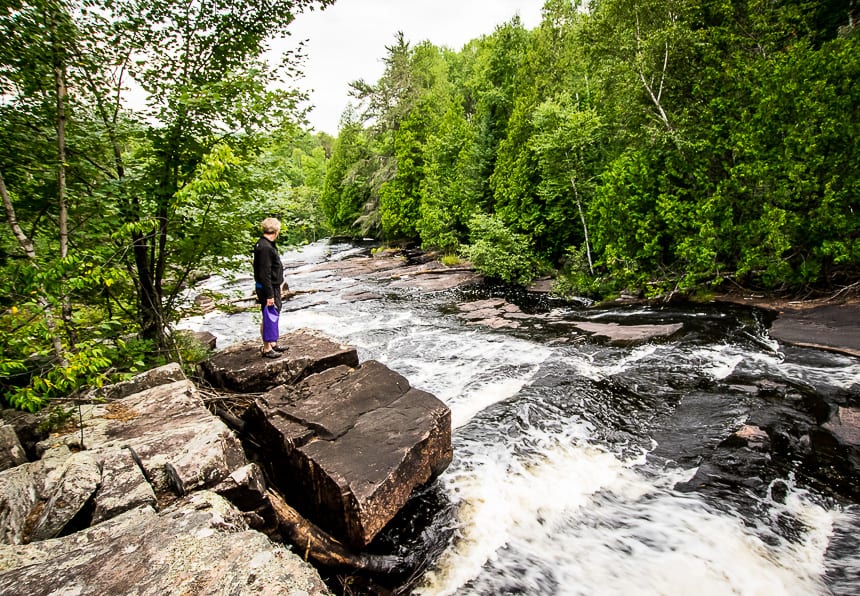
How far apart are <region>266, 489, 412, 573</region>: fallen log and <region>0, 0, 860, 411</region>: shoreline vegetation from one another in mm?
2028

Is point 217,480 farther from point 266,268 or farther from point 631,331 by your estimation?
point 631,331

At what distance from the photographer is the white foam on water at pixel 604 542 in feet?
11.0

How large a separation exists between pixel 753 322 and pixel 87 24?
13.3 metres

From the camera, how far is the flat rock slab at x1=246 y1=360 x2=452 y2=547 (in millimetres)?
3662

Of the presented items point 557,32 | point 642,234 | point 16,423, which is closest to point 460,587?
point 16,423

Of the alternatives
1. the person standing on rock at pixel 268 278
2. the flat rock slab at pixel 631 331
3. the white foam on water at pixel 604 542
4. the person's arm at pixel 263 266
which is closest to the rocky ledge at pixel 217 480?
the person standing on rock at pixel 268 278

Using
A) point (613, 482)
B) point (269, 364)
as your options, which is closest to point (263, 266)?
point (269, 364)

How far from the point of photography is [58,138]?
158 inches

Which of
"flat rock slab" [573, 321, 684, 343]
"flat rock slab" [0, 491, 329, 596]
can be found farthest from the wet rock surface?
"flat rock slab" [0, 491, 329, 596]

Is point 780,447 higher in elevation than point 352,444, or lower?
lower

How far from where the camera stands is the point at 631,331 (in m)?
9.31

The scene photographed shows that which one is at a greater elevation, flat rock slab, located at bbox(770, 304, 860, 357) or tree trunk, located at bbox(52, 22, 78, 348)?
tree trunk, located at bbox(52, 22, 78, 348)

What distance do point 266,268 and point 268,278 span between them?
16 centimetres

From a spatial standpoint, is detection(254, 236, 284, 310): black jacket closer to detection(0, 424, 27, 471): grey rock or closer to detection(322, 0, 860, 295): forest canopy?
detection(0, 424, 27, 471): grey rock
